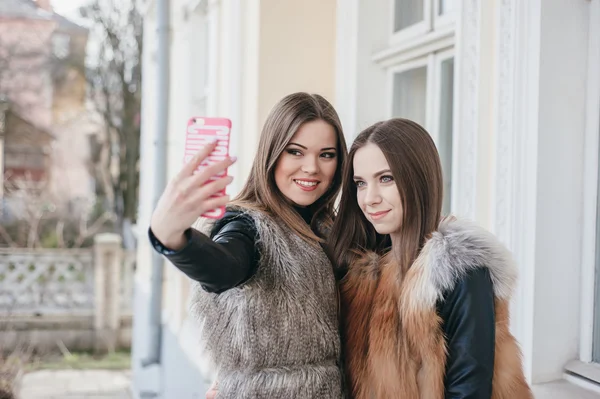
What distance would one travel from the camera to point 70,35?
13.2 metres

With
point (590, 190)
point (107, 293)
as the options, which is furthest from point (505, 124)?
point (107, 293)

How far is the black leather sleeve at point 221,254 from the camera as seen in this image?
1114 mm

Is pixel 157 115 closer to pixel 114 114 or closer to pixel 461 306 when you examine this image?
pixel 461 306

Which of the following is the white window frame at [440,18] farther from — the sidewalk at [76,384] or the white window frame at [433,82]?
the sidewalk at [76,384]

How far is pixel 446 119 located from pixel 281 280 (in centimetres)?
128

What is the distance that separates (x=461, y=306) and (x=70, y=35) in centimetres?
1330

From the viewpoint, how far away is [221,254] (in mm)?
1218

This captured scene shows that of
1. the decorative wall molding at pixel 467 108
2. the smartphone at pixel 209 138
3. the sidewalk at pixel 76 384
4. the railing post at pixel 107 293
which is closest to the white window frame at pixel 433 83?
the decorative wall molding at pixel 467 108

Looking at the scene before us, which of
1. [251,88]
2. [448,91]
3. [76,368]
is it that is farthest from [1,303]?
[448,91]

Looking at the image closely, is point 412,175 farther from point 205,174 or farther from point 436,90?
point 436,90

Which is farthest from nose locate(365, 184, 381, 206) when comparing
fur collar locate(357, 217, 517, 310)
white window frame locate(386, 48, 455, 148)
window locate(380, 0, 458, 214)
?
white window frame locate(386, 48, 455, 148)

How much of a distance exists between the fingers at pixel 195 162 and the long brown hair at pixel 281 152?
0.52m

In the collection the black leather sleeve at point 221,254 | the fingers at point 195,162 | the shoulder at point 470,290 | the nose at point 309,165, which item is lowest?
the shoulder at point 470,290

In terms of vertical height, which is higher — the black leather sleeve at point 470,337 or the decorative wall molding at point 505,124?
the decorative wall molding at point 505,124
